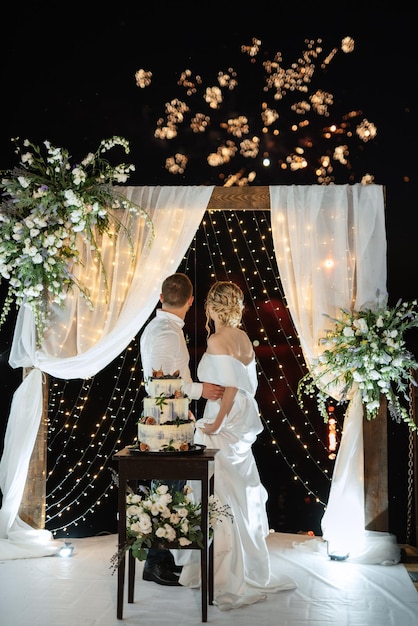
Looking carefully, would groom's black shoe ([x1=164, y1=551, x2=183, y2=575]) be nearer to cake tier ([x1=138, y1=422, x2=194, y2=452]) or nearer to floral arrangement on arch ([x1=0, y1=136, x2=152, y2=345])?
cake tier ([x1=138, y1=422, x2=194, y2=452])

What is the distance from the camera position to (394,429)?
5598 millimetres

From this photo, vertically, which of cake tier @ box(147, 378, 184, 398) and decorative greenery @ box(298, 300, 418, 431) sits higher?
decorative greenery @ box(298, 300, 418, 431)

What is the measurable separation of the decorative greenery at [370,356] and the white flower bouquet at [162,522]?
4.93 feet

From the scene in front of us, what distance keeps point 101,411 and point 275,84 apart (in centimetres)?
289

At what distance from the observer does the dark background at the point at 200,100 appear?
5.65m

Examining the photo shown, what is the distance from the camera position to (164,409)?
3584mm

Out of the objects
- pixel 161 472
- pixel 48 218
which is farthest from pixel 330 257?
pixel 161 472

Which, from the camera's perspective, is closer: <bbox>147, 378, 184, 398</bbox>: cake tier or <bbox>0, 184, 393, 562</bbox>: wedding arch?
<bbox>147, 378, 184, 398</bbox>: cake tier

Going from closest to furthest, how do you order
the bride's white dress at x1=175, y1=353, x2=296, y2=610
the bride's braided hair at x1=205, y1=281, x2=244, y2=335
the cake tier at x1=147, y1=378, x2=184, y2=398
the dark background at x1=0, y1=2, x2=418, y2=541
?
the cake tier at x1=147, y1=378, x2=184, y2=398 → the bride's white dress at x1=175, y1=353, x2=296, y2=610 → the bride's braided hair at x1=205, y1=281, x2=244, y2=335 → the dark background at x1=0, y1=2, x2=418, y2=541

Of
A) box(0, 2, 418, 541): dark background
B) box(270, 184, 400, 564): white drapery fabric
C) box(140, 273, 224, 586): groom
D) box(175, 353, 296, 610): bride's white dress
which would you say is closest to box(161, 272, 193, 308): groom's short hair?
box(140, 273, 224, 586): groom

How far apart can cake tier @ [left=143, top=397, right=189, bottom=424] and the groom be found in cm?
57

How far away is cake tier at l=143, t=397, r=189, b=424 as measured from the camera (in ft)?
11.8

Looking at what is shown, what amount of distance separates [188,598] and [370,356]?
1.84 m

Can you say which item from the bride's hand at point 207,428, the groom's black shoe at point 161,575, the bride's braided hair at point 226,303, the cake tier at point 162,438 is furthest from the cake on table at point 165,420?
the groom's black shoe at point 161,575
